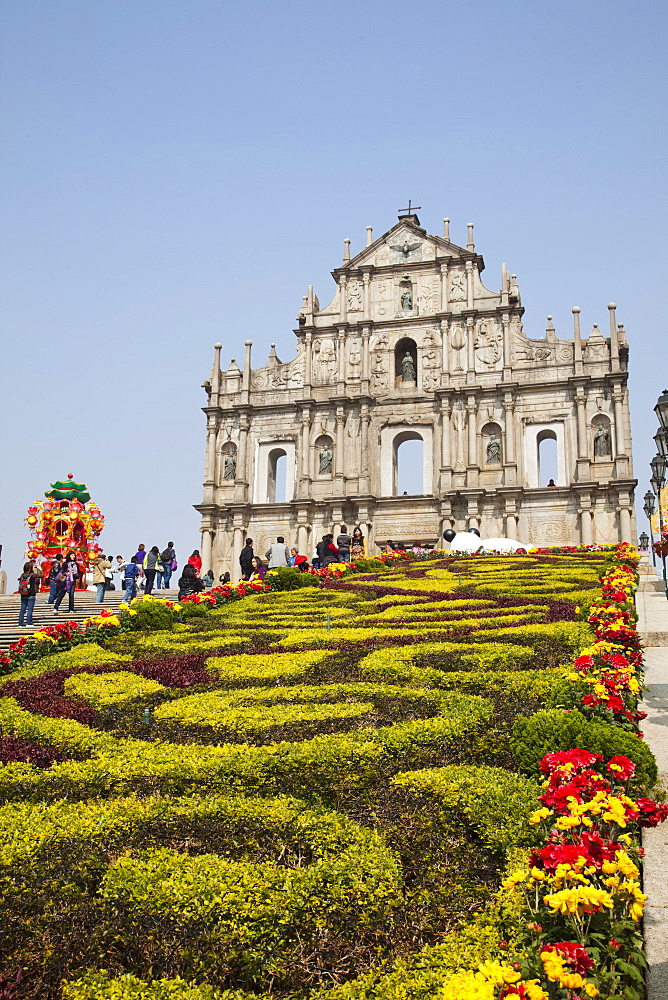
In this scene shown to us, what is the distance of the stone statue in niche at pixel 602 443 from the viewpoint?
32.3m

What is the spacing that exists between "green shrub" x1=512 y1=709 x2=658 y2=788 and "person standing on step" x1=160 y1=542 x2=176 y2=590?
1936 cm

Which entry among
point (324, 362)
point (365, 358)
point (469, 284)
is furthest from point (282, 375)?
point (469, 284)

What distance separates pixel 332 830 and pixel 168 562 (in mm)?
20485

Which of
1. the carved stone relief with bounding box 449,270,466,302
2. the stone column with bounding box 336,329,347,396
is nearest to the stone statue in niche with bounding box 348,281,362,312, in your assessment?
the stone column with bounding box 336,329,347,396

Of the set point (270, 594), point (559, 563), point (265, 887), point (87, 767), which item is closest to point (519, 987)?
point (265, 887)

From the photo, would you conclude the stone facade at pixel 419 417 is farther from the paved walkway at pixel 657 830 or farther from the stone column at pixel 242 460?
the paved walkway at pixel 657 830

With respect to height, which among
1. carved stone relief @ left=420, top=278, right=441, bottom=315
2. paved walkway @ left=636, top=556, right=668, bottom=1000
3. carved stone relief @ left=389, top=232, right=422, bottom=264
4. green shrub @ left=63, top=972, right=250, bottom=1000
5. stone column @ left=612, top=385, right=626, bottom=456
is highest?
carved stone relief @ left=389, top=232, right=422, bottom=264

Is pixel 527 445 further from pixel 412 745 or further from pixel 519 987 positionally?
pixel 519 987

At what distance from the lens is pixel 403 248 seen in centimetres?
3706

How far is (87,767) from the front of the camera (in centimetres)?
553

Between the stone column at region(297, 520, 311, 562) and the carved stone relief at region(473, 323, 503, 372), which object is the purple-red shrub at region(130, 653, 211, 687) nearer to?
the stone column at region(297, 520, 311, 562)

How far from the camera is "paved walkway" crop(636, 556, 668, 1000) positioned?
3688mm

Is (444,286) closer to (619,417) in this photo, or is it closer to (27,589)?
(619,417)

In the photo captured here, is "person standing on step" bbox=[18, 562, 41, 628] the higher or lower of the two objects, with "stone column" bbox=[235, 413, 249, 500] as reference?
lower
